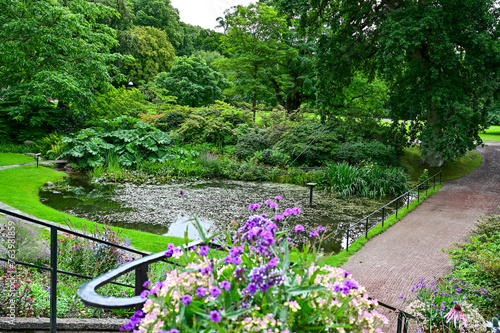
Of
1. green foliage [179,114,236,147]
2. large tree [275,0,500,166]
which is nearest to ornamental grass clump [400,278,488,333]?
large tree [275,0,500,166]

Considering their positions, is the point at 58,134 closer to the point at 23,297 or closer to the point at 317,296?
the point at 23,297

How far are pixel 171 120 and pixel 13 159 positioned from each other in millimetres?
6874

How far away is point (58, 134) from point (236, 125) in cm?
820

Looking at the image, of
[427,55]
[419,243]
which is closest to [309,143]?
[427,55]

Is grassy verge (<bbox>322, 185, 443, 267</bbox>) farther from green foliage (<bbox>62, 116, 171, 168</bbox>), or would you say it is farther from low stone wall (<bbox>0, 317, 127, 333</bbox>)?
green foliage (<bbox>62, 116, 171, 168</bbox>)

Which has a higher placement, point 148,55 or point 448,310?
point 148,55

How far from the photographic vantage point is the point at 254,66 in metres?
21.3

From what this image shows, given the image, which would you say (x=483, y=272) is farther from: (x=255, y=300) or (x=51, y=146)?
(x=51, y=146)

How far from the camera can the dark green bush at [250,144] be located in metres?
16.3

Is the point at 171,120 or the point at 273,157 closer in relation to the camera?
the point at 273,157

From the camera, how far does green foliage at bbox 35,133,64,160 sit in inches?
597

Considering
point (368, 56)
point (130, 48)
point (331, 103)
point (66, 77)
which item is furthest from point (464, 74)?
point (130, 48)

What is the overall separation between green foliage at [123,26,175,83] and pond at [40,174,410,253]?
17395 mm

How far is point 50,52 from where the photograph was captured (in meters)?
13.9
